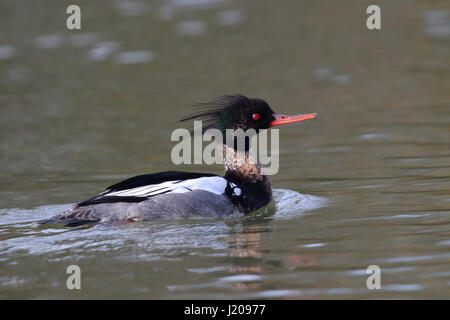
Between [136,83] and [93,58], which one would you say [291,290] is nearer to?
[136,83]

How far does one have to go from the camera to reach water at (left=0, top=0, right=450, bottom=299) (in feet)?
23.8

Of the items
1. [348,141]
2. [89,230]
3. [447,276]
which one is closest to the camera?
[447,276]

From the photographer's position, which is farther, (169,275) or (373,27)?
(373,27)

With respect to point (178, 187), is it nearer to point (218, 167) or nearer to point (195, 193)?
point (195, 193)

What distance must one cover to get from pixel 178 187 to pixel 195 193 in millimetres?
196

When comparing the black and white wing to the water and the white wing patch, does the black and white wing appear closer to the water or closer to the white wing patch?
the white wing patch

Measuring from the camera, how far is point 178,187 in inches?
362

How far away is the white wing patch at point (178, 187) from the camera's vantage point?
9.00m

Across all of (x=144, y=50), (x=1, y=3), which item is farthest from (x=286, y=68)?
(x=1, y=3)

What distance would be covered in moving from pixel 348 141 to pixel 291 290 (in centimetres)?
580

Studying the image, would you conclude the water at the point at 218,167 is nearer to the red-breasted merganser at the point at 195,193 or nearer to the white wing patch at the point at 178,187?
the red-breasted merganser at the point at 195,193

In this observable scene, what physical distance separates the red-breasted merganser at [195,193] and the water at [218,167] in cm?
21

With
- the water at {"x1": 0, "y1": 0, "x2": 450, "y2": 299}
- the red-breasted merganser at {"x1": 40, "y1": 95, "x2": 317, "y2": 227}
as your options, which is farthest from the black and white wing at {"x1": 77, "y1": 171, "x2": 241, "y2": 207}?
the water at {"x1": 0, "y1": 0, "x2": 450, "y2": 299}
